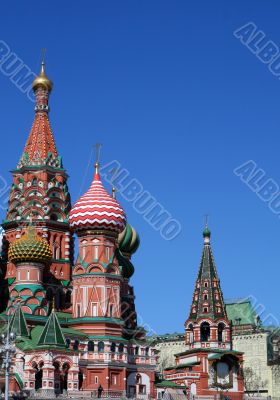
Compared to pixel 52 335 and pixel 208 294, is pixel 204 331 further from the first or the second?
pixel 52 335

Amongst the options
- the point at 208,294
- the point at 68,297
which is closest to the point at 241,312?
the point at 208,294

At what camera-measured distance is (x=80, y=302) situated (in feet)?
182

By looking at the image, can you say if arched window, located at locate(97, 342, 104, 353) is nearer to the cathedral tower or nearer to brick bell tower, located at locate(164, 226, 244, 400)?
the cathedral tower

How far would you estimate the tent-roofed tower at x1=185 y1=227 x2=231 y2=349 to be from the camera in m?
62.1

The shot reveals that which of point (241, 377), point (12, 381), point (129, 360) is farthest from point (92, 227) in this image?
point (241, 377)

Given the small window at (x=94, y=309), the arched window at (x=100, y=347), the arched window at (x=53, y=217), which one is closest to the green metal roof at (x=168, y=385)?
the arched window at (x=100, y=347)

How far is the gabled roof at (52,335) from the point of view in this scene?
4984cm

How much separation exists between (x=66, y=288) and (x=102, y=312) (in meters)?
6.18

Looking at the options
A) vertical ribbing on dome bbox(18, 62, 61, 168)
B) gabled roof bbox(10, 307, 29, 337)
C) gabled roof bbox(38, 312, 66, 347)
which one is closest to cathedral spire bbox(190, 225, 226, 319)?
vertical ribbing on dome bbox(18, 62, 61, 168)

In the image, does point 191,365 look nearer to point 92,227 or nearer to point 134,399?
point 134,399

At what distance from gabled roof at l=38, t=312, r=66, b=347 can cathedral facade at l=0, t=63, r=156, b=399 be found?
65 millimetres

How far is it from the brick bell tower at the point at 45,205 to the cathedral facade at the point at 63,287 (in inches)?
3.0

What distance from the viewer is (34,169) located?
2430 inches

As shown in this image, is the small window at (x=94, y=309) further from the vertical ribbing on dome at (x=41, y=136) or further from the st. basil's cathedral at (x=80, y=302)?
the vertical ribbing on dome at (x=41, y=136)
